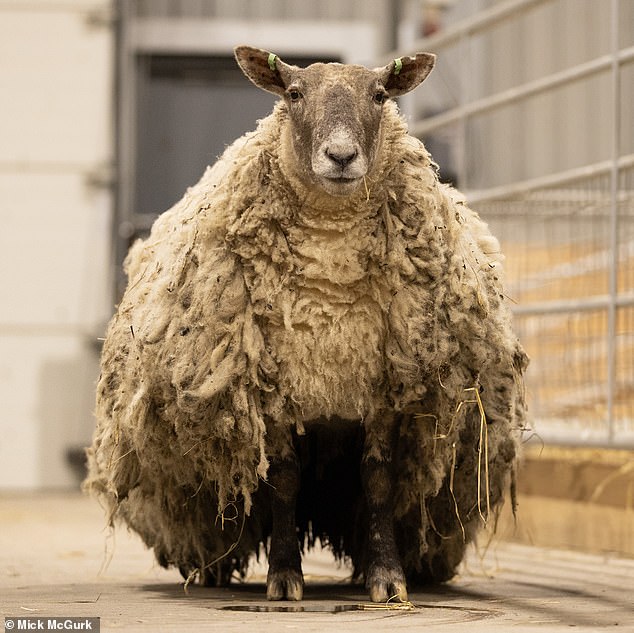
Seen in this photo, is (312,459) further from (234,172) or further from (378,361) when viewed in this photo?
(234,172)

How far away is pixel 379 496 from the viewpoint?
4.97 m

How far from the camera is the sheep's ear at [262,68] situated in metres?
5.08

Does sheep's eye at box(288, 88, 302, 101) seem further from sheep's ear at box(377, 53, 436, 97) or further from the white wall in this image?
the white wall

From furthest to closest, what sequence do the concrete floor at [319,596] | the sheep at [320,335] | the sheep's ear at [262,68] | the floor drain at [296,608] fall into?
the sheep's ear at [262,68], the sheep at [320,335], the floor drain at [296,608], the concrete floor at [319,596]

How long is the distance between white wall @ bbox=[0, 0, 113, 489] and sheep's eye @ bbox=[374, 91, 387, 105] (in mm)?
9009

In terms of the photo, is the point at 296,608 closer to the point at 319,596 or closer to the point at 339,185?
the point at 319,596

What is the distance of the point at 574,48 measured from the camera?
10.7 meters

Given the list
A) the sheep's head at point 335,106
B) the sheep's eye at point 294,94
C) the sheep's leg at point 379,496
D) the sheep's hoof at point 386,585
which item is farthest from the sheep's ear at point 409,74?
the sheep's hoof at point 386,585

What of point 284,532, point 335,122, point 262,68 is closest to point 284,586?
point 284,532

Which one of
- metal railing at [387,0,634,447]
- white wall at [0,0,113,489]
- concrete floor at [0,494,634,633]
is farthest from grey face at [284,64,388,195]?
white wall at [0,0,113,489]

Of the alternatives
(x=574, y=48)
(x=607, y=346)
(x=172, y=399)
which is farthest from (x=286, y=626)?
(x=574, y=48)

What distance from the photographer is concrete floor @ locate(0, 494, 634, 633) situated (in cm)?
429

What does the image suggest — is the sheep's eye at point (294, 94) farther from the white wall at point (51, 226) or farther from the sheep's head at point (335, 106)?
the white wall at point (51, 226)

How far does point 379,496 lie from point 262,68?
149cm
